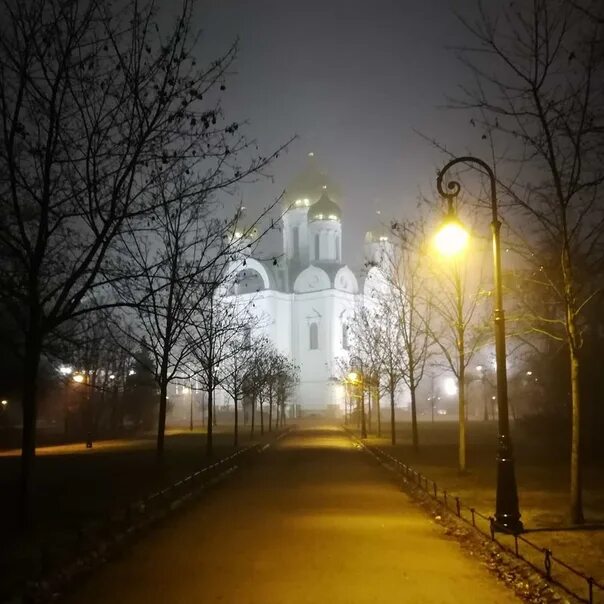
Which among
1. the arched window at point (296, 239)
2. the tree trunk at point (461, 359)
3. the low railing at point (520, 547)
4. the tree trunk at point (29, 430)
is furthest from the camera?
the arched window at point (296, 239)

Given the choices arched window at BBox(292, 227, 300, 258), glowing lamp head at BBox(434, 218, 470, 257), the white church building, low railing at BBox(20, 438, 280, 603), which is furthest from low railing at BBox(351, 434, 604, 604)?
arched window at BBox(292, 227, 300, 258)

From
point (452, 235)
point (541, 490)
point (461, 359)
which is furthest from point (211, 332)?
point (452, 235)

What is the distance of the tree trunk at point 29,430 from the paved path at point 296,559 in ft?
6.79

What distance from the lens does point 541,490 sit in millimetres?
18984

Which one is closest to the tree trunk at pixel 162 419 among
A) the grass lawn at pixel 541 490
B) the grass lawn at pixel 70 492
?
the grass lawn at pixel 70 492

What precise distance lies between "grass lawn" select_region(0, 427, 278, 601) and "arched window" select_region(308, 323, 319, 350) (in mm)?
68777

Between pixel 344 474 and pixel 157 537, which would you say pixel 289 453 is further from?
pixel 157 537

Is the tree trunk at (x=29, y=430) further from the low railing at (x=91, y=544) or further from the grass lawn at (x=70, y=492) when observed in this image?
the low railing at (x=91, y=544)

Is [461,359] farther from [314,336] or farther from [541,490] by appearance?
[314,336]

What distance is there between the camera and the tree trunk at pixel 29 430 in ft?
41.0

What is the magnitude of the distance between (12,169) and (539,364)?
32622 mm

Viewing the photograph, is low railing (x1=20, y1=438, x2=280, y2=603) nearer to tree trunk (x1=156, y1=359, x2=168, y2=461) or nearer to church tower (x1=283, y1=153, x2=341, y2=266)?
tree trunk (x1=156, y1=359, x2=168, y2=461)

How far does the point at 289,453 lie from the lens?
3791 cm

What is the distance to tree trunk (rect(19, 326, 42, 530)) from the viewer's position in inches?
492
